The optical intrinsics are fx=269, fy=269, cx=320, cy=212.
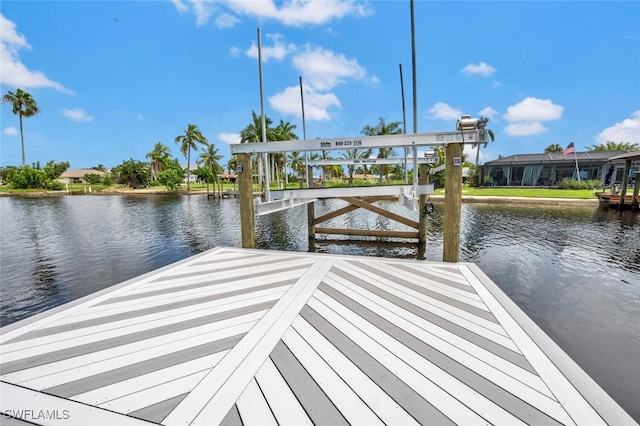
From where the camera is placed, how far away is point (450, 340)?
2572mm

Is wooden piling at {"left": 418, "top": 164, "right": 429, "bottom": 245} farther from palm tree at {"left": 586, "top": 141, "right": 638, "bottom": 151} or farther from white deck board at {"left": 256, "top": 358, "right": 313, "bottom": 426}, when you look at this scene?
Answer: palm tree at {"left": 586, "top": 141, "right": 638, "bottom": 151}

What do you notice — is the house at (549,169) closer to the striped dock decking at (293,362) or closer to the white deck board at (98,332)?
the striped dock decking at (293,362)

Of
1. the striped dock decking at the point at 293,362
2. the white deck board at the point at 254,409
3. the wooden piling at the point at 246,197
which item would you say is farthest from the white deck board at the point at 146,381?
the wooden piling at the point at 246,197

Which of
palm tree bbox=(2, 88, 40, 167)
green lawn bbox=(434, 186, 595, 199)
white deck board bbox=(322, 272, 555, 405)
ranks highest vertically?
palm tree bbox=(2, 88, 40, 167)

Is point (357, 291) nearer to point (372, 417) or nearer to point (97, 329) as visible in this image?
point (372, 417)

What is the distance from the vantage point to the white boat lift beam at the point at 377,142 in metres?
4.52

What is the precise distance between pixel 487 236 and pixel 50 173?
7078 cm

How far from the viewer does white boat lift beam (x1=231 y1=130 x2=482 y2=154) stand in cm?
452

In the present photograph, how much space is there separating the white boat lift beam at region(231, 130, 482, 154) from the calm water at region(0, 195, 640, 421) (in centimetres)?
332

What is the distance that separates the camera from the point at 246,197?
5.99 meters

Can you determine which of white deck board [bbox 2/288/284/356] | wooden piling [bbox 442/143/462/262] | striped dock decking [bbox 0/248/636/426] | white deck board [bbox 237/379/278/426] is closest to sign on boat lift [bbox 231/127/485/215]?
wooden piling [bbox 442/143/462/262]

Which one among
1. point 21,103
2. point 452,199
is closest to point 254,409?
point 452,199

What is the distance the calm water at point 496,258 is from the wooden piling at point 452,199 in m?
1.71

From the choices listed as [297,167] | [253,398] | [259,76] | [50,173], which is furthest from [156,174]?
[253,398]
